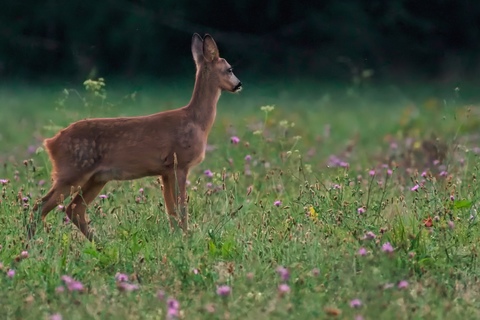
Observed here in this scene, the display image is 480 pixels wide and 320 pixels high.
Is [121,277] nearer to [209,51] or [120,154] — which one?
[120,154]

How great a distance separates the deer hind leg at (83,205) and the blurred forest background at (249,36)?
1580 cm

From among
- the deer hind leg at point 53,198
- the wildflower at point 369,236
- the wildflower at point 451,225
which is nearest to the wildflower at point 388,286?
the wildflower at point 369,236

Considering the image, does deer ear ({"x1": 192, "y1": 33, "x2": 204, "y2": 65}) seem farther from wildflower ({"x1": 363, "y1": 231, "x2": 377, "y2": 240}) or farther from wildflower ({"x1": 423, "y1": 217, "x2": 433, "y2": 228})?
wildflower ({"x1": 363, "y1": 231, "x2": 377, "y2": 240})

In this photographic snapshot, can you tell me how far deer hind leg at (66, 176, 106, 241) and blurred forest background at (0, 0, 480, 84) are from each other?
15.8 m

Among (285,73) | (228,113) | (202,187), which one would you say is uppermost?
(202,187)

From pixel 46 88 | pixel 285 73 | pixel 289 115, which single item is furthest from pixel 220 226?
pixel 285 73

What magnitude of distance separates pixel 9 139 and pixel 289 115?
354 centimetres

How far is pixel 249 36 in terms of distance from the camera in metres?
23.4

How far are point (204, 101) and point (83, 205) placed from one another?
103 cm

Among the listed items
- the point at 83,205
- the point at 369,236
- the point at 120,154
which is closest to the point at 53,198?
the point at 83,205

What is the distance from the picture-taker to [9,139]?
12344 mm

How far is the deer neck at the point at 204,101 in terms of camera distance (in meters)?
7.32

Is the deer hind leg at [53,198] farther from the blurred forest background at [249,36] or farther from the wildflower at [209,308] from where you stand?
the blurred forest background at [249,36]

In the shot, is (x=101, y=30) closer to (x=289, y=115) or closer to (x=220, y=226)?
(x=289, y=115)
